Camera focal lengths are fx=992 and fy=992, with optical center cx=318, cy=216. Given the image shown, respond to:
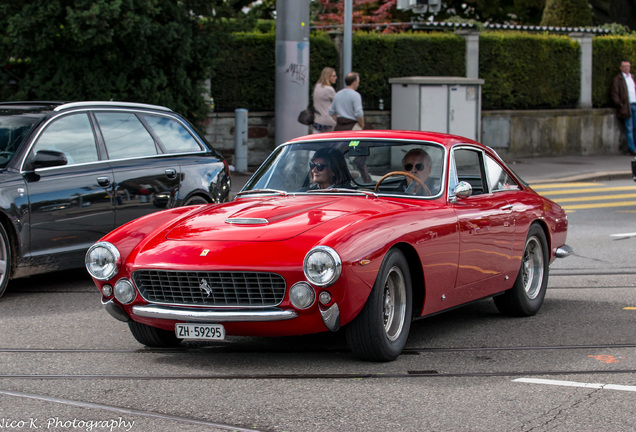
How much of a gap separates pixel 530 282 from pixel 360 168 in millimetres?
1853

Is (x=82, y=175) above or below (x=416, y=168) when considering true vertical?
below

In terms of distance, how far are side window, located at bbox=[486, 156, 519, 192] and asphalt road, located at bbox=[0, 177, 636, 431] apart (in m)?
1.03

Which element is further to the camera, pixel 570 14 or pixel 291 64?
pixel 570 14

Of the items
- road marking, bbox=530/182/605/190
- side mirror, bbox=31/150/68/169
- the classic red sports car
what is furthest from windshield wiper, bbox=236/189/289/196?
road marking, bbox=530/182/605/190

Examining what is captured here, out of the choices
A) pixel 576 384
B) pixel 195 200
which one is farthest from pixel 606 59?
pixel 576 384

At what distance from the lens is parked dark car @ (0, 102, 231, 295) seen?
8430 millimetres

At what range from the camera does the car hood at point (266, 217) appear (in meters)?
6.00

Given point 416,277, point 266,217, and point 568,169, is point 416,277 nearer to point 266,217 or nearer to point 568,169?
point 266,217

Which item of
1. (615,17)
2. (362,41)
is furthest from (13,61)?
(615,17)

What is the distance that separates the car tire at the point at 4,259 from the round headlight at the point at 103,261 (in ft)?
7.24

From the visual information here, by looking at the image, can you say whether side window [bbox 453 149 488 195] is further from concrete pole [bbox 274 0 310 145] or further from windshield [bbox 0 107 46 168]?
concrete pole [bbox 274 0 310 145]

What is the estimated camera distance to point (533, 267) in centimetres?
816

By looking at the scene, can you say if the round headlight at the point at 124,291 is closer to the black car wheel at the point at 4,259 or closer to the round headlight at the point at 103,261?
the round headlight at the point at 103,261

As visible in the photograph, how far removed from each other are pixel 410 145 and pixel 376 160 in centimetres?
27
